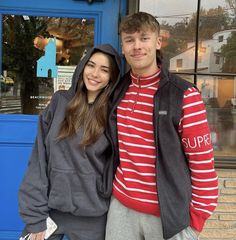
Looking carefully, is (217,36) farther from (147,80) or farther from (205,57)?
(147,80)

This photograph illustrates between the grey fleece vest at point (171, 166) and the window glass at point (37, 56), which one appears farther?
the window glass at point (37, 56)

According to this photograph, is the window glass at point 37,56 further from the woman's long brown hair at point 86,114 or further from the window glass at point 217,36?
the woman's long brown hair at point 86,114

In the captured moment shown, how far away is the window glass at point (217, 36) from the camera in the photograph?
3.02 metres

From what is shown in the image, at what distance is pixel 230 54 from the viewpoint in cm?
306

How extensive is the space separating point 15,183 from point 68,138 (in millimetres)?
1314

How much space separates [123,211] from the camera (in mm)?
1956

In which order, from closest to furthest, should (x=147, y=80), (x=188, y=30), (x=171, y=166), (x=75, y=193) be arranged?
(x=171, y=166), (x=147, y=80), (x=75, y=193), (x=188, y=30)

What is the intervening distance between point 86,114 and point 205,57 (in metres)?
1.38

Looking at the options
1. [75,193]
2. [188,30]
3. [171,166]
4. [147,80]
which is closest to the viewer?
[171,166]

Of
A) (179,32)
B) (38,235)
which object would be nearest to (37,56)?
(179,32)

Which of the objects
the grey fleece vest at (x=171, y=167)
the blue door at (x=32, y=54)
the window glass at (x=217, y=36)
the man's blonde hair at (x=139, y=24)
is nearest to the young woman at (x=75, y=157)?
the man's blonde hair at (x=139, y=24)

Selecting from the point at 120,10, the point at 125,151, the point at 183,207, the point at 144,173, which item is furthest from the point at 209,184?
the point at 120,10

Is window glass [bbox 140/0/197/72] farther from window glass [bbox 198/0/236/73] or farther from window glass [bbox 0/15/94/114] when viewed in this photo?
window glass [bbox 0/15/94/114]

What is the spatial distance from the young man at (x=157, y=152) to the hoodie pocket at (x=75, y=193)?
0.12 meters
